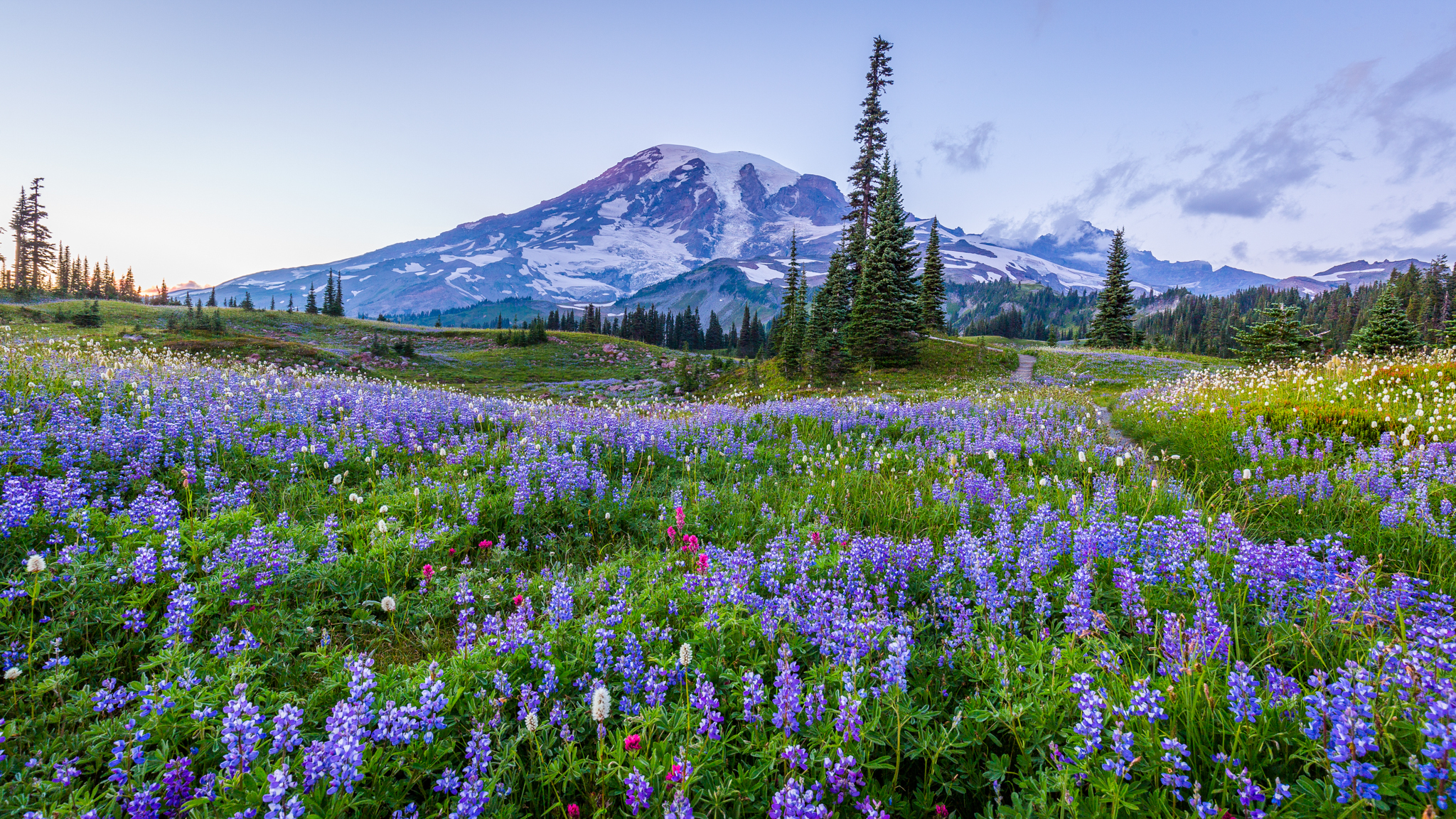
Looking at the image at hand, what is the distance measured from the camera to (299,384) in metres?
10.3

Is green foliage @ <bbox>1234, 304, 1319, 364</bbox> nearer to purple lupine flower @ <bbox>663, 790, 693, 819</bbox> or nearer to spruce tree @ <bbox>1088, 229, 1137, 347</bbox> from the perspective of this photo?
spruce tree @ <bbox>1088, 229, 1137, 347</bbox>

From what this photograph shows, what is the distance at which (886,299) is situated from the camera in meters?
33.0

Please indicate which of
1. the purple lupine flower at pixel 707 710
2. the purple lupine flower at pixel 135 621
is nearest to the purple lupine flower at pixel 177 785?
the purple lupine flower at pixel 135 621

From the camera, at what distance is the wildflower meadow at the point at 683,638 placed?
218cm

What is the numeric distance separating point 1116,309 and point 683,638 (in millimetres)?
56922

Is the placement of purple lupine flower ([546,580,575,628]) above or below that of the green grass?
below

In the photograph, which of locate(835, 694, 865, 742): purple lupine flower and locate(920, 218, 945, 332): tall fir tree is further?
locate(920, 218, 945, 332): tall fir tree

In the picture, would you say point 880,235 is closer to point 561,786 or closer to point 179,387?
point 179,387

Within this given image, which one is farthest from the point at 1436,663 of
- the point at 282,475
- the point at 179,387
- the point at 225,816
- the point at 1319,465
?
the point at 179,387

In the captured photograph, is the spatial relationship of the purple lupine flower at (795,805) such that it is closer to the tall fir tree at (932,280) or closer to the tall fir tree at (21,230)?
the tall fir tree at (932,280)

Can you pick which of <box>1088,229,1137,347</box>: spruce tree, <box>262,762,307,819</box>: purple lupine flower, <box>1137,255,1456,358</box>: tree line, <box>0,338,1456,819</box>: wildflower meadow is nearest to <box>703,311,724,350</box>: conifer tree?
<box>1137,255,1456,358</box>: tree line

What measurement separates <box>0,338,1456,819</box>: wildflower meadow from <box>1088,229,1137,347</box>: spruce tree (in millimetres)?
47733

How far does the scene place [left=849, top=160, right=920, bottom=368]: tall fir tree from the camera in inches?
1292

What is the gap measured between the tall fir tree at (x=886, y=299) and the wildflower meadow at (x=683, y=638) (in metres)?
26.7
